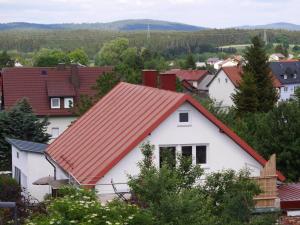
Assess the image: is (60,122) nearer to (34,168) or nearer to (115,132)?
(34,168)

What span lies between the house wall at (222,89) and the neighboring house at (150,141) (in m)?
64.9

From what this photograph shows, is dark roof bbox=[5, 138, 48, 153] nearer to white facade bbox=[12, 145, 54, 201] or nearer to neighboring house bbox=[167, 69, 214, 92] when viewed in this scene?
white facade bbox=[12, 145, 54, 201]

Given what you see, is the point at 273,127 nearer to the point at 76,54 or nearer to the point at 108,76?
the point at 108,76

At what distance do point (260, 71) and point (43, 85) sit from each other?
19.8 metres

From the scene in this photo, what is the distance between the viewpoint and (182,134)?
2527 centimetres

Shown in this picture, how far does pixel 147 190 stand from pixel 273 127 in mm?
19610

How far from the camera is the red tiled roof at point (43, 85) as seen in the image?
54438 mm

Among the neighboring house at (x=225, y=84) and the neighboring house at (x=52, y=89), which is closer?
the neighboring house at (x=52, y=89)

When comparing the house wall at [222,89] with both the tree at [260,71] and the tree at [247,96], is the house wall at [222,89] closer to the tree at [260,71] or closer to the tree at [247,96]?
the tree at [260,71]

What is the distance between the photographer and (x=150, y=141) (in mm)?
24484

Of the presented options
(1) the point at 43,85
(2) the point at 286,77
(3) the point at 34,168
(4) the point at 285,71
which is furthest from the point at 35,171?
(2) the point at 286,77

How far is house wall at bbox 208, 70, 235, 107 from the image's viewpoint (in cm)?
9250

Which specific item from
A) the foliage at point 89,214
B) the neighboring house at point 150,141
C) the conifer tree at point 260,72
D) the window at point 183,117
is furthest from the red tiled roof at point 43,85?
the foliage at point 89,214

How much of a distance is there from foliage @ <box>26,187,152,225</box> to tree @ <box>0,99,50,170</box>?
90.1 feet
